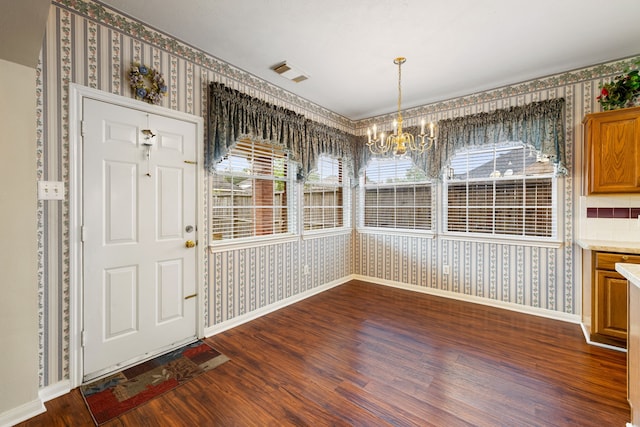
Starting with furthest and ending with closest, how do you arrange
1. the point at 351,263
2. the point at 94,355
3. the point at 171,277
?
the point at 351,263 < the point at 171,277 < the point at 94,355

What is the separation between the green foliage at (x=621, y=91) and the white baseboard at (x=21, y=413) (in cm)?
523

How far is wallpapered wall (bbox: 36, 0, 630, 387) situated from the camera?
195 cm

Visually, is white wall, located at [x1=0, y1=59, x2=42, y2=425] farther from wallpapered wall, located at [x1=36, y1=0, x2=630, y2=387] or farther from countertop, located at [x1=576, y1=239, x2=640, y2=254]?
countertop, located at [x1=576, y1=239, x2=640, y2=254]

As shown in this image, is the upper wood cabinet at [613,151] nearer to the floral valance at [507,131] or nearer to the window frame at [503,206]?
the floral valance at [507,131]

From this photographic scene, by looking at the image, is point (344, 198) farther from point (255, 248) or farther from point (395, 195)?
point (255, 248)

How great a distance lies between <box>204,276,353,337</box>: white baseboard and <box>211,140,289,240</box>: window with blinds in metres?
0.90

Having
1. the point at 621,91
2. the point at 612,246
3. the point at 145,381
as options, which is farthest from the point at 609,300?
the point at 145,381

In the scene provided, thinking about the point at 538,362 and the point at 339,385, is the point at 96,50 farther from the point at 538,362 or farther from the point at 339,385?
the point at 538,362

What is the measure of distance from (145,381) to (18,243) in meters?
1.27

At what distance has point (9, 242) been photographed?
1711 mm

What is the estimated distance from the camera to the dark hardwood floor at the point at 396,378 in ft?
5.80

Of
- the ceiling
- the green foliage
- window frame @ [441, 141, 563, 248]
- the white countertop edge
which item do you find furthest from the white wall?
the green foliage

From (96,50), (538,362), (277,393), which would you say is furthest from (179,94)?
(538,362)

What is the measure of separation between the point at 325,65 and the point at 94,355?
3.31 meters
